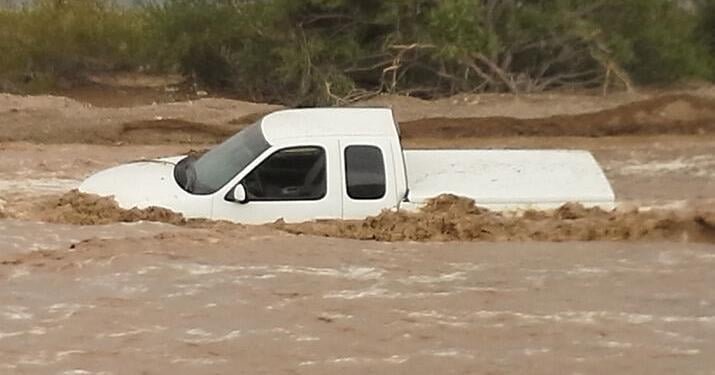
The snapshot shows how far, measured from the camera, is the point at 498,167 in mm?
10086

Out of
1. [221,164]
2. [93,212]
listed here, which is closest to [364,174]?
[221,164]

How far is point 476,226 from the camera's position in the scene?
31.2ft

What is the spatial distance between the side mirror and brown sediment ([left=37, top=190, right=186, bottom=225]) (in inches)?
17.5

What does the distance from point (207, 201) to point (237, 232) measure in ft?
1.32

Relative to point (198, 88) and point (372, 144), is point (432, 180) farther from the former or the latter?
point (198, 88)

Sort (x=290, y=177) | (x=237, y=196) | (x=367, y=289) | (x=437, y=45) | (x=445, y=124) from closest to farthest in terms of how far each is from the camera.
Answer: (x=367, y=289), (x=237, y=196), (x=290, y=177), (x=445, y=124), (x=437, y=45)

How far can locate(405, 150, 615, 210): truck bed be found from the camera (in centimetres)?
941

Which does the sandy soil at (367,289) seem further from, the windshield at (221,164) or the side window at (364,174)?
the windshield at (221,164)

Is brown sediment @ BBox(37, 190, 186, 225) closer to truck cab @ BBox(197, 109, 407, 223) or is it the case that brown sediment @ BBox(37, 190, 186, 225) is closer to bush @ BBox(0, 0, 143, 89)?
truck cab @ BBox(197, 109, 407, 223)

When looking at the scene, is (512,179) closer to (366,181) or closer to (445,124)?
(366,181)

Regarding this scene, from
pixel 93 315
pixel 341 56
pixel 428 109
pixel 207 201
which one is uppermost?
pixel 341 56

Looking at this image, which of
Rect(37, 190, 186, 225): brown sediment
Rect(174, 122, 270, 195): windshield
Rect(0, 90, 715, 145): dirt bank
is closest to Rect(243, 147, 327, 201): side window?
Rect(174, 122, 270, 195): windshield

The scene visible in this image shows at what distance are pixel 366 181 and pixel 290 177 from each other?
2.04 ft

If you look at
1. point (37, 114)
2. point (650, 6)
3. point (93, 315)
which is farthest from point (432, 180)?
point (650, 6)
